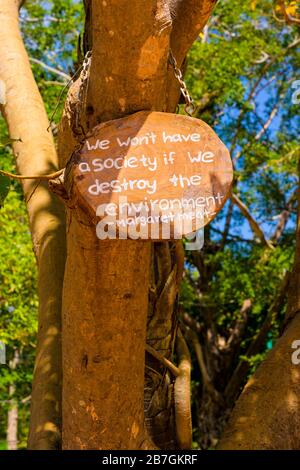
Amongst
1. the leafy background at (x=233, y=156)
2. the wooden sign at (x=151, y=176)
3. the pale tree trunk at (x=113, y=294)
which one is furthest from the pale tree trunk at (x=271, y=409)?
the leafy background at (x=233, y=156)

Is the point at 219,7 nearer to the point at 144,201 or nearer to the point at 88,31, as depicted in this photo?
the point at 88,31

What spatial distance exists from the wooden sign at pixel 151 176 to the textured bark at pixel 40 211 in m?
0.92

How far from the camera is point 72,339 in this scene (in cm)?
258

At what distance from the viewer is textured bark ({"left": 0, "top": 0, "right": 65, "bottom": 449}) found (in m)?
2.98

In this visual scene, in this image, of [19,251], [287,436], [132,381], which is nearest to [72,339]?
[132,381]

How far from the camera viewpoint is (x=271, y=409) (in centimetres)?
307

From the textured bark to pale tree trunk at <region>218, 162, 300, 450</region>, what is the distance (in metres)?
0.69

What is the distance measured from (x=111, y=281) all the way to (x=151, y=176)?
355 mm

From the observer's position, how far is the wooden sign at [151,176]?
2.24 metres

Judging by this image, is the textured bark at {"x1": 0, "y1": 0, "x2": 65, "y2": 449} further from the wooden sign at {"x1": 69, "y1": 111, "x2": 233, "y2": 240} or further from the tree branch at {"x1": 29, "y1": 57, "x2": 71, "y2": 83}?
the tree branch at {"x1": 29, "y1": 57, "x2": 71, "y2": 83}

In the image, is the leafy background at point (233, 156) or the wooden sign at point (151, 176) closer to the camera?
the wooden sign at point (151, 176)

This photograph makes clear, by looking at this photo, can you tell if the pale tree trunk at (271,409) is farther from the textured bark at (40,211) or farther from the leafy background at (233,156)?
the leafy background at (233,156)

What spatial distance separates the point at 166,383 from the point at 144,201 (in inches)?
51.5

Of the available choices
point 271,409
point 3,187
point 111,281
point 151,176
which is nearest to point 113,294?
point 111,281
